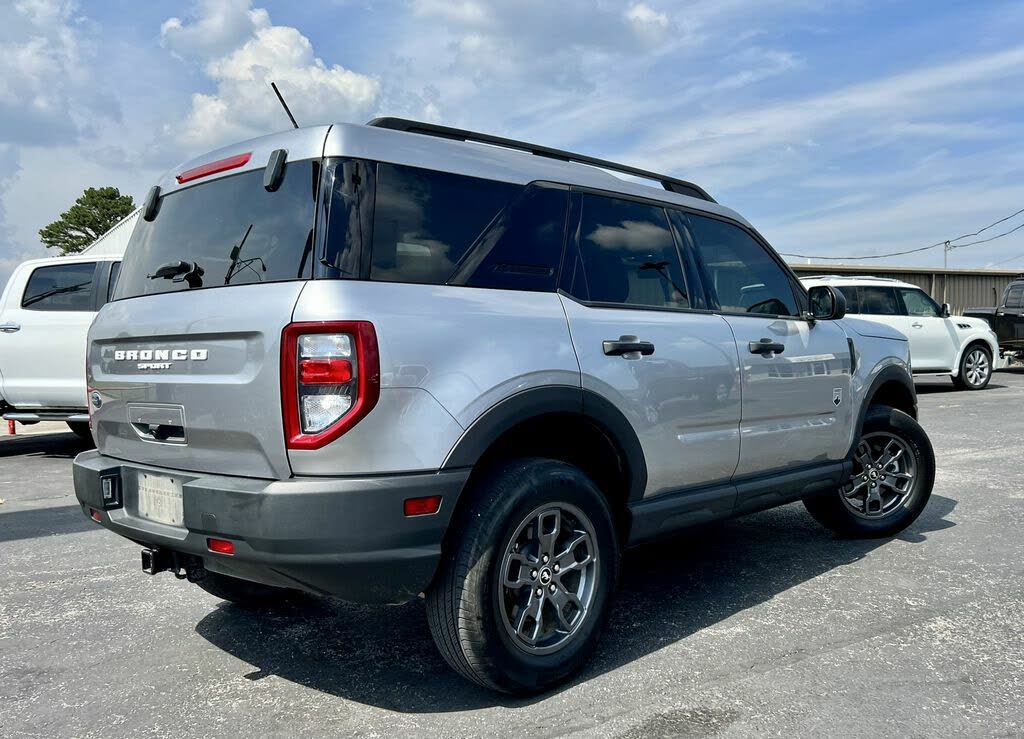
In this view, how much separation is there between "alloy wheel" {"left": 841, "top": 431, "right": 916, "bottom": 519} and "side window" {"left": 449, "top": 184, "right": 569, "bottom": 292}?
2.60m

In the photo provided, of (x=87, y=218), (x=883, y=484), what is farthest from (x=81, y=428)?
(x=87, y=218)

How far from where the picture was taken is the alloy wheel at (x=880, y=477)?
495 cm

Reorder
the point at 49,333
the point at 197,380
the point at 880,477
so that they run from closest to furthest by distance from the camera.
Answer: the point at 197,380 → the point at 880,477 → the point at 49,333

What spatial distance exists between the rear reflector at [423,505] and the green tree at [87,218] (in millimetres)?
54188

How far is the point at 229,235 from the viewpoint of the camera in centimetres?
303

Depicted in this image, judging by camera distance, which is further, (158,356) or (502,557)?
(158,356)

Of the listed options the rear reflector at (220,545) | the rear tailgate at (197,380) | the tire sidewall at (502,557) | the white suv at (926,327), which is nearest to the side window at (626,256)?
the tire sidewall at (502,557)

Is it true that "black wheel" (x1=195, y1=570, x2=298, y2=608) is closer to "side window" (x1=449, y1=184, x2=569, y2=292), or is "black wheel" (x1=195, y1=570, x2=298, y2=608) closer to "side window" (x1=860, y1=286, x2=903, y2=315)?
"side window" (x1=449, y1=184, x2=569, y2=292)

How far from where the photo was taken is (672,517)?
358 centimetres

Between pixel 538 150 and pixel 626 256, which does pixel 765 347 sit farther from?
pixel 538 150

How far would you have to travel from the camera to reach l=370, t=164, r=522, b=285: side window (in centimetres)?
276

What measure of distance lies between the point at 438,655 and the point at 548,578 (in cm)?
65

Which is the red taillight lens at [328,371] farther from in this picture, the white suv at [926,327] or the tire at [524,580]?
the white suv at [926,327]

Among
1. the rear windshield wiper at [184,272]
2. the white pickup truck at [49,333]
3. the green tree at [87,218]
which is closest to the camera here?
the rear windshield wiper at [184,272]
